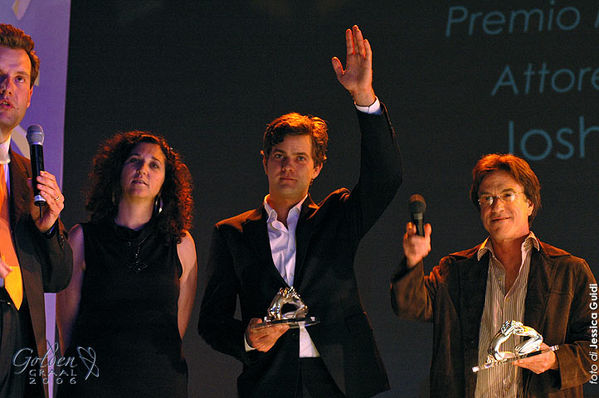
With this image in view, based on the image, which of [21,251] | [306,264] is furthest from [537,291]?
[21,251]

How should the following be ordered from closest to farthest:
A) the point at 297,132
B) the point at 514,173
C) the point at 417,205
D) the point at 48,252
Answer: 1. the point at 417,205
2. the point at 48,252
3. the point at 514,173
4. the point at 297,132

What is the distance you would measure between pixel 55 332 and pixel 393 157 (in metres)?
2.39

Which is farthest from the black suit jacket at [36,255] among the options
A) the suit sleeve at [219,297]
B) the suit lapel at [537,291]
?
the suit lapel at [537,291]

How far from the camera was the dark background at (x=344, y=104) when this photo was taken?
363 centimetres

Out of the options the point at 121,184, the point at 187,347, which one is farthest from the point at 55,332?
the point at 121,184

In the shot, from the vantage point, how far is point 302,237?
271 centimetres

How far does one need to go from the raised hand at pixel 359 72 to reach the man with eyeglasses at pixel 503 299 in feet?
1.76

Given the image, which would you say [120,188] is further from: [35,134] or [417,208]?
[417,208]

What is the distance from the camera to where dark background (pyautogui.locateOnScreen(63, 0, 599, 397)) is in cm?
363

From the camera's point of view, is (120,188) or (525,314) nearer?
(525,314)

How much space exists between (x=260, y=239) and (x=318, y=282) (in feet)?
0.96

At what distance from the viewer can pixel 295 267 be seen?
2.69 meters

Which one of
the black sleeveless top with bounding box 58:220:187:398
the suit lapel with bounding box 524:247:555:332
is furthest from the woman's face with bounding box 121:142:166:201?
the suit lapel with bounding box 524:247:555:332

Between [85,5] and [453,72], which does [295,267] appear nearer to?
[453,72]
